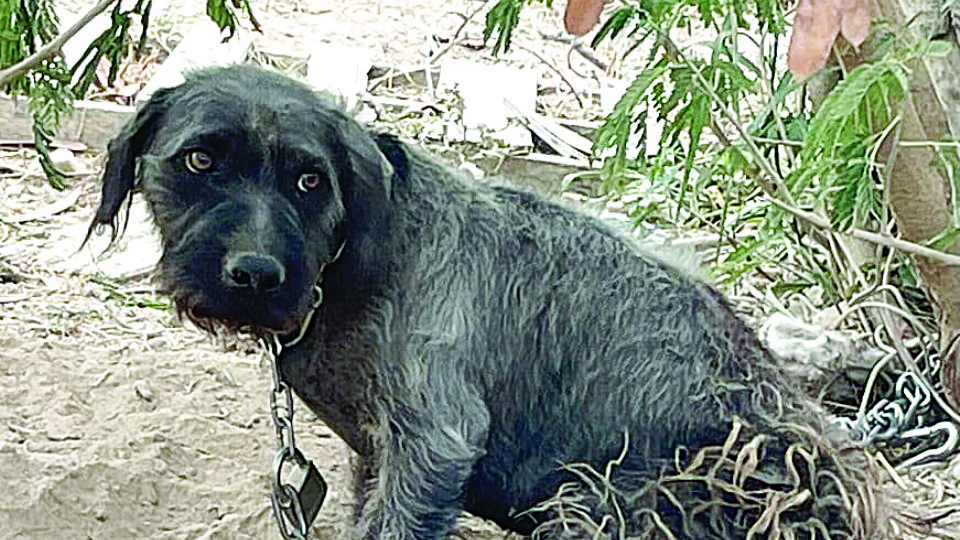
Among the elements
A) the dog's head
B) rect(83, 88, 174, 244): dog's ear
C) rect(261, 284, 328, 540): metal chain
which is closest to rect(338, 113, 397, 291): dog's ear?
the dog's head

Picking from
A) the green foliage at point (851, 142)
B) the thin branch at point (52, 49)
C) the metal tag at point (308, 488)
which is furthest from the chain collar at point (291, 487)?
the green foliage at point (851, 142)

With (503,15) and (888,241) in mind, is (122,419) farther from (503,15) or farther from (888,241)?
(888,241)

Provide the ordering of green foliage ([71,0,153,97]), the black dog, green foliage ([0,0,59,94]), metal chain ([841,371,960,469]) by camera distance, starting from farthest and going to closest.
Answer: metal chain ([841,371,960,469]) → green foliage ([71,0,153,97]) → green foliage ([0,0,59,94]) → the black dog

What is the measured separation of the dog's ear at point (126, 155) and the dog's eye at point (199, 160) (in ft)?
0.72

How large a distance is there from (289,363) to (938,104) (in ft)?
6.39

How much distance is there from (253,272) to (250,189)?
0.18m

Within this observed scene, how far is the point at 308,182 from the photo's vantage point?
3.44m

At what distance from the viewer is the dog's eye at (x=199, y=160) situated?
3379mm

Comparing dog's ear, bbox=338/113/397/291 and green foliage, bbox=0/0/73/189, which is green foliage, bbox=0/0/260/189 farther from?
dog's ear, bbox=338/113/397/291

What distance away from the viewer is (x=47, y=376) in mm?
5184

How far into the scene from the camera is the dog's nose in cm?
327

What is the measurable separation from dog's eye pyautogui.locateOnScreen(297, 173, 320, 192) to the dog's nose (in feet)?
0.65

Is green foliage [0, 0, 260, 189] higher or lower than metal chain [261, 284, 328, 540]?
higher

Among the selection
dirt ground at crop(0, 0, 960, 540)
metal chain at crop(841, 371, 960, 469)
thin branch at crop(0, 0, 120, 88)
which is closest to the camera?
Result: thin branch at crop(0, 0, 120, 88)
